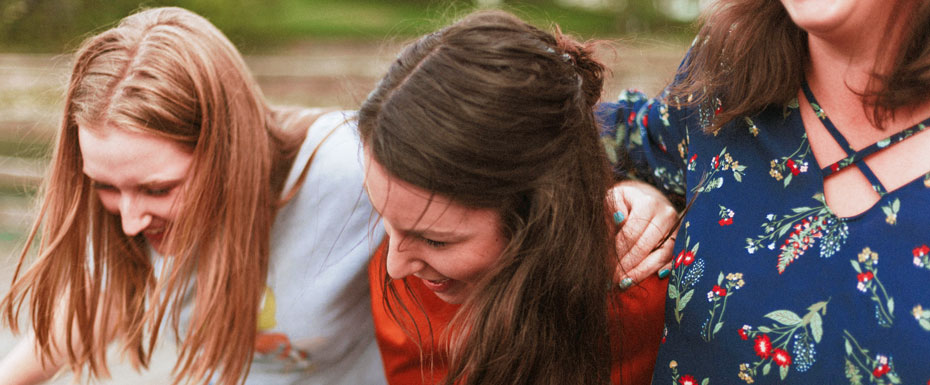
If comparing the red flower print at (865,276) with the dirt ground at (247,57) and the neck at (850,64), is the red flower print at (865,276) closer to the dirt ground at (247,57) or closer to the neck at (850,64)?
the neck at (850,64)

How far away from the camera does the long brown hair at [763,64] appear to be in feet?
4.32

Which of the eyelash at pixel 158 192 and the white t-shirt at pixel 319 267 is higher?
the eyelash at pixel 158 192

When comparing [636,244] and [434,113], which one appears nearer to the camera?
[434,113]

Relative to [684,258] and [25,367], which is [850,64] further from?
[25,367]

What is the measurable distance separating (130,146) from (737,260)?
1.41 metres

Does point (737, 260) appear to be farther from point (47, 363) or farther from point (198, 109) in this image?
point (47, 363)

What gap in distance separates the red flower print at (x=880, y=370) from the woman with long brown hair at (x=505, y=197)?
49 cm

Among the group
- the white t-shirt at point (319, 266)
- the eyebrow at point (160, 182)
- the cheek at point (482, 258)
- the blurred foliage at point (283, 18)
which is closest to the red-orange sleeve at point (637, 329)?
the cheek at point (482, 258)

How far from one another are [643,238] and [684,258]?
0.15 m

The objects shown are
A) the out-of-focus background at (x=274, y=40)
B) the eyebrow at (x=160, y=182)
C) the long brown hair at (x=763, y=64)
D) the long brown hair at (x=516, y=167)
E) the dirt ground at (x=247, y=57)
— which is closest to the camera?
the long brown hair at (x=763, y=64)

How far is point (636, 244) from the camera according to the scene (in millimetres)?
1704

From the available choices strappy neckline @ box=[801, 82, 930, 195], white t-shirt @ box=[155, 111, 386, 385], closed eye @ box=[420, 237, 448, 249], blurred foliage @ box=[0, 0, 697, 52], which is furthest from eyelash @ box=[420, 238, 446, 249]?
blurred foliage @ box=[0, 0, 697, 52]

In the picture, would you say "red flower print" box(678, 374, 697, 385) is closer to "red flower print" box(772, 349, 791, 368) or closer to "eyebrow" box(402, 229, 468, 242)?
"red flower print" box(772, 349, 791, 368)

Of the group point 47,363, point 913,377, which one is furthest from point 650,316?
point 47,363
